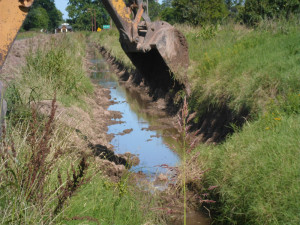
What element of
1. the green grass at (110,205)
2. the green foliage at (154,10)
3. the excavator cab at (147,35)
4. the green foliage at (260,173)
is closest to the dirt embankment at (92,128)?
the green grass at (110,205)

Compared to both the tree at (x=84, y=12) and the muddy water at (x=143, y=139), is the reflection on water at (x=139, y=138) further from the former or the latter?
the tree at (x=84, y=12)

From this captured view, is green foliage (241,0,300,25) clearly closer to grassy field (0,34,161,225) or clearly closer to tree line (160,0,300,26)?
tree line (160,0,300,26)

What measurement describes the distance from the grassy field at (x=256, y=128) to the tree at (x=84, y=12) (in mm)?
80821

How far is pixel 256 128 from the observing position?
552cm

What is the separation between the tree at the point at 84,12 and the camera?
291 ft

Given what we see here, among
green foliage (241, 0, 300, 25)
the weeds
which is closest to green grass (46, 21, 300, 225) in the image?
Result: the weeds

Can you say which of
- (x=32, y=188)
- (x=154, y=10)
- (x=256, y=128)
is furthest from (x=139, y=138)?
(x=154, y=10)

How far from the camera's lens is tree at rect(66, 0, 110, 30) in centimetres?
8875

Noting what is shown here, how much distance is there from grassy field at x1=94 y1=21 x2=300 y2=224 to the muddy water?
720 mm

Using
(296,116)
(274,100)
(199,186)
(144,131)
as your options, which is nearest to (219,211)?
(199,186)

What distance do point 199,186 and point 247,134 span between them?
0.91m

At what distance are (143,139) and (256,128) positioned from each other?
3.53 meters

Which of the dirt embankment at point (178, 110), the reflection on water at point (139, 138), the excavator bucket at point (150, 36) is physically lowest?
the reflection on water at point (139, 138)

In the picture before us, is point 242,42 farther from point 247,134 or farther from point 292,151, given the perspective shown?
point 292,151
